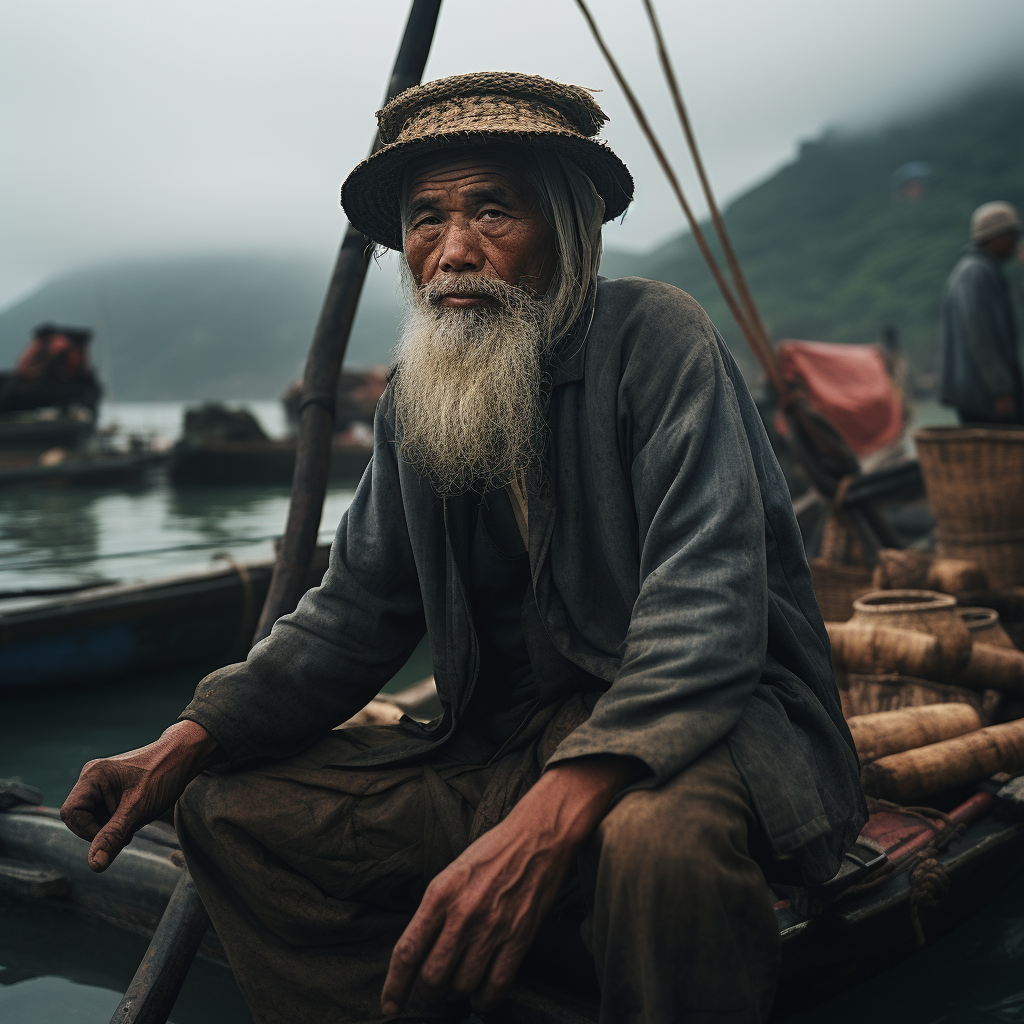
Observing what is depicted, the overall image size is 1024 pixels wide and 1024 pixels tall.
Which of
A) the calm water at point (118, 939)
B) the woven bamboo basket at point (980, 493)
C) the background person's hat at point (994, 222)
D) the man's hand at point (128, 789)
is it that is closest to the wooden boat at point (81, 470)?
the calm water at point (118, 939)

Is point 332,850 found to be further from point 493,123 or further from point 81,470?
point 81,470

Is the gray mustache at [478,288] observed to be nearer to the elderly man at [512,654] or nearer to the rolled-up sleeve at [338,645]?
the elderly man at [512,654]

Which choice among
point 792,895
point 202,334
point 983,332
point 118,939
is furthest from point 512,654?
point 202,334

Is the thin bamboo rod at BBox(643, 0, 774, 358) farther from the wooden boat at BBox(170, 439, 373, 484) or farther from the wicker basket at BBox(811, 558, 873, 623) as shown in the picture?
the wooden boat at BBox(170, 439, 373, 484)

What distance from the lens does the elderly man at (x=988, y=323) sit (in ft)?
17.4

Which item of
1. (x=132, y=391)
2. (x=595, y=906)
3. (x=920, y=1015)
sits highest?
(x=595, y=906)

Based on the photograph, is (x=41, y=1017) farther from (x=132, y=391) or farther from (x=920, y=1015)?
(x=132, y=391)

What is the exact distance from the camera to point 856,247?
68438 millimetres

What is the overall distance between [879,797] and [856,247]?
73915 millimetres

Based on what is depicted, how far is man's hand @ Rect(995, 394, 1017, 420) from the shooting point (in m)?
5.35

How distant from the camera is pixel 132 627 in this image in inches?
183

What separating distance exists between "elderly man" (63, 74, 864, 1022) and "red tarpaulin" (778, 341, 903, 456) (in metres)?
7.17

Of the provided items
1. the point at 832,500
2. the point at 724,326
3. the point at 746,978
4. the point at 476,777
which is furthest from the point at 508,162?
the point at 724,326

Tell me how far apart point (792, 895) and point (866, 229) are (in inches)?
3092
